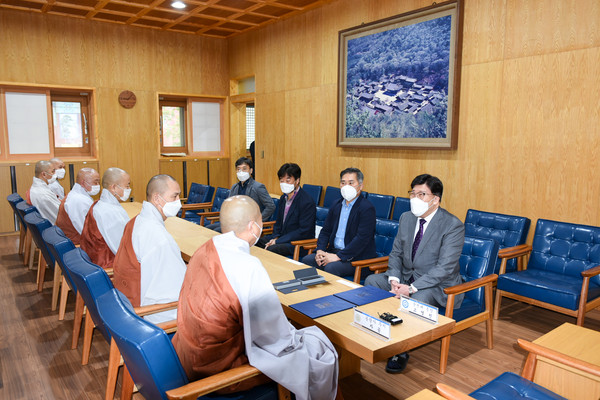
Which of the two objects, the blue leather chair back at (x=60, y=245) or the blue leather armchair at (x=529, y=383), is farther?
the blue leather chair back at (x=60, y=245)

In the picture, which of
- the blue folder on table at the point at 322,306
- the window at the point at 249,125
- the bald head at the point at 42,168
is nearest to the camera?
the blue folder on table at the point at 322,306

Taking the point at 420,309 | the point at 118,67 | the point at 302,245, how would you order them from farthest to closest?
the point at 118,67, the point at 302,245, the point at 420,309

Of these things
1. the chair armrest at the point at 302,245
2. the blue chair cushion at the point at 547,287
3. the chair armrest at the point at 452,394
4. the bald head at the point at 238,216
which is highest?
the bald head at the point at 238,216

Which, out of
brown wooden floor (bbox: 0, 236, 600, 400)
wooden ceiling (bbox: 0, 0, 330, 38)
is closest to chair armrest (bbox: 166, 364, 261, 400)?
brown wooden floor (bbox: 0, 236, 600, 400)

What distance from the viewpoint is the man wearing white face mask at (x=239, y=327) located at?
5.90 feet

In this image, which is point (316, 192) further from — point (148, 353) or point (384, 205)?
point (148, 353)

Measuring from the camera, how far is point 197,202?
729cm

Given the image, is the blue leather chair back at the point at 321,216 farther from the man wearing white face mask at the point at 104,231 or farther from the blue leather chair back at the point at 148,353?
the blue leather chair back at the point at 148,353

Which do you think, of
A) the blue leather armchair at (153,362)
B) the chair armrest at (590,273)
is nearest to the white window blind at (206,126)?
the chair armrest at (590,273)

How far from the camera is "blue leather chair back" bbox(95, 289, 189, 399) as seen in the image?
1588 millimetres

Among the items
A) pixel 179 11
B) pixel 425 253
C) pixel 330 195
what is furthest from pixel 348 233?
pixel 179 11

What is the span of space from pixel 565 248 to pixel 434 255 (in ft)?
5.05

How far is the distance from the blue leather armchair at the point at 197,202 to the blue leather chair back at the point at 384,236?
325cm

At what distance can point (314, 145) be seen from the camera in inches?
298
